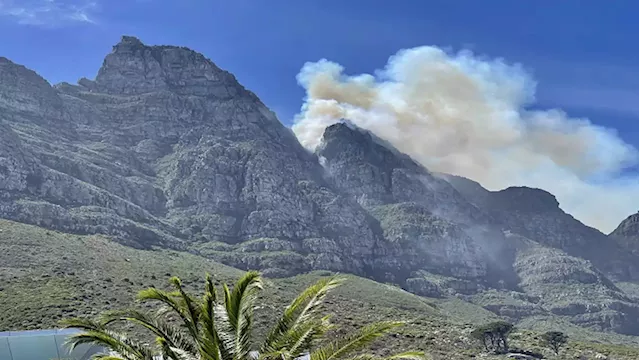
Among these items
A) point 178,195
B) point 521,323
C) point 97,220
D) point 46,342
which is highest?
point 178,195

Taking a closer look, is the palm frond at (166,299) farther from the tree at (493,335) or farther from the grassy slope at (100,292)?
the tree at (493,335)

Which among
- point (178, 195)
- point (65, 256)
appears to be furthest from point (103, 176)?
point (65, 256)

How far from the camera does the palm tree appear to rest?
1191cm

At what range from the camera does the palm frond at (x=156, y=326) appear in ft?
42.2

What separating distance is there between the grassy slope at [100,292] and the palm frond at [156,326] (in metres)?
2.25

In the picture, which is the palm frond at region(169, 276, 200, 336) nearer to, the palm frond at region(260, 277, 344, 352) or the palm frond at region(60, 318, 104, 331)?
the palm frond at region(260, 277, 344, 352)

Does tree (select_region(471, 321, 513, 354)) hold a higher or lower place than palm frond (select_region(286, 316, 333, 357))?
lower

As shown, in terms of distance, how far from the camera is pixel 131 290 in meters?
69.6

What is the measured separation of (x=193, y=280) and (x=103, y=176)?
9358 centimetres

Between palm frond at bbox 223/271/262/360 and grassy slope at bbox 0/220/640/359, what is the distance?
109cm

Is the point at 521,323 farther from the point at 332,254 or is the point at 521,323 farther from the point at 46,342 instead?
the point at 46,342

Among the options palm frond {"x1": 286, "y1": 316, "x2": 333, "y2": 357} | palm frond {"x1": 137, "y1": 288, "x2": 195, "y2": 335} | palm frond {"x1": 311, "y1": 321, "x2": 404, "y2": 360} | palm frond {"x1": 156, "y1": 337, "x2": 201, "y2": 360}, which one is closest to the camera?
palm frond {"x1": 311, "y1": 321, "x2": 404, "y2": 360}

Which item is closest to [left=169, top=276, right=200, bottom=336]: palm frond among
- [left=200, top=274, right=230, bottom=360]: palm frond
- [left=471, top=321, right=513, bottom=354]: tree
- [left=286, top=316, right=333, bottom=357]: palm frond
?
[left=200, top=274, right=230, bottom=360]: palm frond

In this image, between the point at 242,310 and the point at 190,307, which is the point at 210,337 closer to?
the point at 242,310
